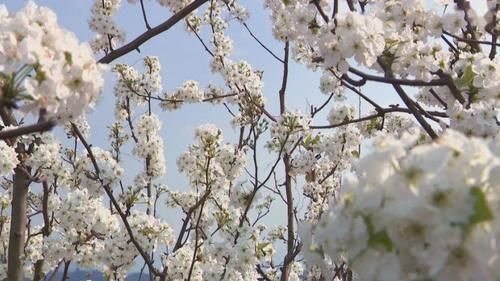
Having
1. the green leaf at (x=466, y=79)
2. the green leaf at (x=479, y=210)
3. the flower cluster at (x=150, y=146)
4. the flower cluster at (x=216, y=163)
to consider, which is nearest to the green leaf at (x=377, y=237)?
the green leaf at (x=479, y=210)

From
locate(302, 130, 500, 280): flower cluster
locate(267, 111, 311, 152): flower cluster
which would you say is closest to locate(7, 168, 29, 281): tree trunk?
locate(267, 111, 311, 152): flower cluster

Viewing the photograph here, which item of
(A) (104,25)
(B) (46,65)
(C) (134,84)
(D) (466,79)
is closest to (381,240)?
(B) (46,65)

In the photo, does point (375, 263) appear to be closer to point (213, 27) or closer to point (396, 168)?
point (396, 168)

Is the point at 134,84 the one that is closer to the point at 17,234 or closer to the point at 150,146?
the point at 150,146

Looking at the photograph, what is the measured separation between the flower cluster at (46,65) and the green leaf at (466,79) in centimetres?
225

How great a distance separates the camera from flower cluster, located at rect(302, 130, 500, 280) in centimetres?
A: 129

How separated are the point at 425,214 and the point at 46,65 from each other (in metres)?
1.30

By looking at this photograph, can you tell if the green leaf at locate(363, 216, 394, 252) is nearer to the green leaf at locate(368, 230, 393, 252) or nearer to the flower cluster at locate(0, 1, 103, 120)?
the green leaf at locate(368, 230, 393, 252)

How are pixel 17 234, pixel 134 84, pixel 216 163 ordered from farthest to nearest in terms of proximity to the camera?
pixel 134 84
pixel 216 163
pixel 17 234

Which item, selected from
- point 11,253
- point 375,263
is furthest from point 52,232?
point 375,263

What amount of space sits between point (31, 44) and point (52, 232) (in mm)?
4731

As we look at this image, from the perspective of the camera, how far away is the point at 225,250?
529cm

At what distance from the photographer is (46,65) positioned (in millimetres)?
1997

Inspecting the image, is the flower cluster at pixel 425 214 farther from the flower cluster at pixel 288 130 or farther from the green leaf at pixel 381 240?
the flower cluster at pixel 288 130
